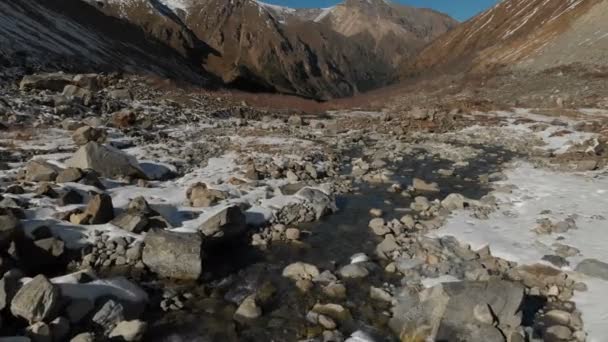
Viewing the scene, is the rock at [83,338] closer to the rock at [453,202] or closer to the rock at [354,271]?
the rock at [354,271]

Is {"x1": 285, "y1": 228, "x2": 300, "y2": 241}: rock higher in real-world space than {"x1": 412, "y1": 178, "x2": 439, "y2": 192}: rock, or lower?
lower

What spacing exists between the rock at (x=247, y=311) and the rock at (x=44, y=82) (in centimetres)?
A: 2565

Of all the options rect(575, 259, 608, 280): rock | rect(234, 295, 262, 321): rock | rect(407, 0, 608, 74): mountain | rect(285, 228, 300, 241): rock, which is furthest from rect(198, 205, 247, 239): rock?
rect(407, 0, 608, 74): mountain

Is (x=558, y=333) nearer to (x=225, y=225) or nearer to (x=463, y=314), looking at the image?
(x=463, y=314)

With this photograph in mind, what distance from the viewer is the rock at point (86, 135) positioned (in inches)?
842

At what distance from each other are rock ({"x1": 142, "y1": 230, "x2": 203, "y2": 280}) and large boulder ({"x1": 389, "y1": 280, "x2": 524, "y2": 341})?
4797 mm

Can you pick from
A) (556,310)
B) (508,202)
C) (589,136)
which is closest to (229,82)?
(589,136)

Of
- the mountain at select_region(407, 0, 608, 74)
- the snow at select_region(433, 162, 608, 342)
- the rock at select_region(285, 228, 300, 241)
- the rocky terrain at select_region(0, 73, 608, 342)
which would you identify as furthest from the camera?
the mountain at select_region(407, 0, 608, 74)

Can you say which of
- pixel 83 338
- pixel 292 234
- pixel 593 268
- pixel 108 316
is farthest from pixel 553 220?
pixel 83 338

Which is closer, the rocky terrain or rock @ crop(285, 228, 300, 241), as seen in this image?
the rocky terrain

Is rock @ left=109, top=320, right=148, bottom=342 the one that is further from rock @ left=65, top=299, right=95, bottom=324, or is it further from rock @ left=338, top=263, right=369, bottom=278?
rock @ left=338, top=263, right=369, bottom=278

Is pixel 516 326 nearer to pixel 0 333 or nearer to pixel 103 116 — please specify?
pixel 0 333

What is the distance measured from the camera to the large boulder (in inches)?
352

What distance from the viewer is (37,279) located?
30.3 feet
